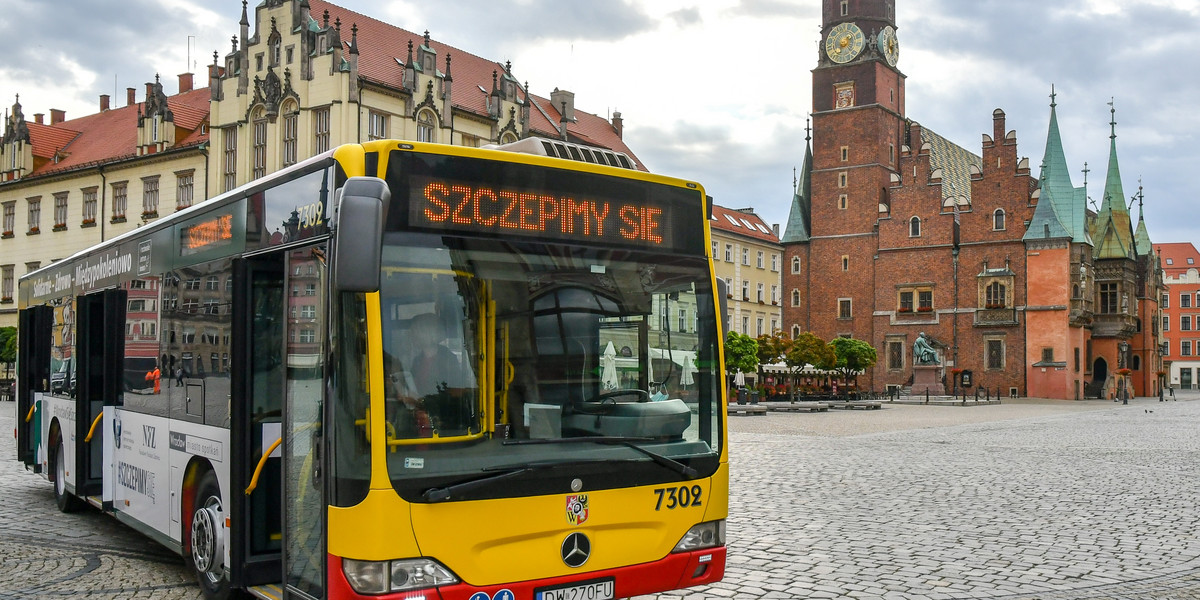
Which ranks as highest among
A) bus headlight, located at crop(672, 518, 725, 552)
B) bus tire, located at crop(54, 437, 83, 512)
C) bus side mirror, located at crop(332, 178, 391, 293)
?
bus side mirror, located at crop(332, 178, 391, 293)

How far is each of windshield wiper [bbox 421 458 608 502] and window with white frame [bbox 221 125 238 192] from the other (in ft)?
132

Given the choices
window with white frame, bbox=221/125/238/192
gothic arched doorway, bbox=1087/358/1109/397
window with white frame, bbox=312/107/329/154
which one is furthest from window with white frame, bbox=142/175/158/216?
gothic arched doorway, bbox=1087/358/1109/397

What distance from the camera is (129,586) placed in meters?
7.43

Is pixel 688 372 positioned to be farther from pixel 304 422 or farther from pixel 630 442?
pixel 304 422

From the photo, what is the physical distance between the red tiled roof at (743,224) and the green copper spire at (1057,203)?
16542mm

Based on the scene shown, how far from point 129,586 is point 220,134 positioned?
1523 inches

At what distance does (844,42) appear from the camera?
70.0 metres

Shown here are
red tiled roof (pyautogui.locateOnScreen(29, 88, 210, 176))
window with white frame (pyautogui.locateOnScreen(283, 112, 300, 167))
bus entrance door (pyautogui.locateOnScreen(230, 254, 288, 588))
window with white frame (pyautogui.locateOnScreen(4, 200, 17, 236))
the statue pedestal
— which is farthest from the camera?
the statue pedestal

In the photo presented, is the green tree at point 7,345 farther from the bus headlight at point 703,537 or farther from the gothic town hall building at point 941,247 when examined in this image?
the gothic town hall building at point 941,247

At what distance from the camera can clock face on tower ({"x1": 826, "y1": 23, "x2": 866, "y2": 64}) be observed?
69438 millimetres

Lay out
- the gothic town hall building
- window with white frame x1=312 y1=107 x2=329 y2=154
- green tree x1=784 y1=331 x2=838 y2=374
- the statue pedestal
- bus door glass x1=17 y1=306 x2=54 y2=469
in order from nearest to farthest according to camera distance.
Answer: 1. bus door glass x1=17 y1=306 x2=54 y2=469
2. window with white frame x1=312 y1=107 x2=329 y2=154
3. green tree x1=784 y1=331 x2=838 y2=374
4. the statue pedestal
5. the gothic town hall building

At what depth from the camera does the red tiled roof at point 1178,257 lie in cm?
12050

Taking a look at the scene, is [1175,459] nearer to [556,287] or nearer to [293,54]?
[556,287]

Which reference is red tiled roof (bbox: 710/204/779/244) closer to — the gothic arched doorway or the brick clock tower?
the brick clock tower
